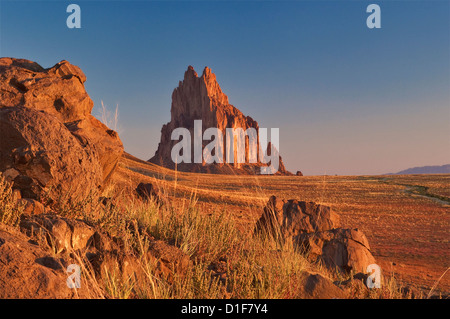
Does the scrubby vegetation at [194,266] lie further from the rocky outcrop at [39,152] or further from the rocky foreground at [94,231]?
the rocky outcrop at [39,152]

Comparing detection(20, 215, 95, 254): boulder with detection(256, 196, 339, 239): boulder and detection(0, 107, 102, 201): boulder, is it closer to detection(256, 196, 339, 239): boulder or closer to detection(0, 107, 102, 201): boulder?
detection(0, 107, 102, 201): boulder

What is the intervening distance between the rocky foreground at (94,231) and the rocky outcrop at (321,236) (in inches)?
0.9

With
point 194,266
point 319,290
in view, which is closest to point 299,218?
point 319,290

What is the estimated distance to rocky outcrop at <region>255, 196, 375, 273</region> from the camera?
21.9 ft

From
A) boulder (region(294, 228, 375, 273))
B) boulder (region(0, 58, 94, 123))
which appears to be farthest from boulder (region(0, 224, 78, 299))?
boulder (region(0, 58, 94, 123))

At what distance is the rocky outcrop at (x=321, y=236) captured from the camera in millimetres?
6672

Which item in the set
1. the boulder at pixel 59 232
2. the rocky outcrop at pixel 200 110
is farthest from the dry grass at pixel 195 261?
the rocky outcrop at pixel 200 110

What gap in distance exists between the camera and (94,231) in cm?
379

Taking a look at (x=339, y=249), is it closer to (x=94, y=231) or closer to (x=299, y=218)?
(x=299, y=218)

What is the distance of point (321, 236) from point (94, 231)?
495 cm

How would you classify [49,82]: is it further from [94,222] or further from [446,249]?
[446,249]

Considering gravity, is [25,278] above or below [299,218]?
above

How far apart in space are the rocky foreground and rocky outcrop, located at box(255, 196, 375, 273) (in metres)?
0.02
